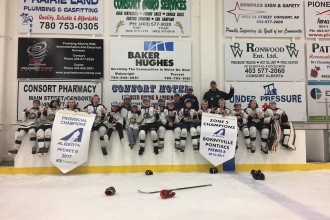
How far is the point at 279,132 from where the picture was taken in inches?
251

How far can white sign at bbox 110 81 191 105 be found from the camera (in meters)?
7.87

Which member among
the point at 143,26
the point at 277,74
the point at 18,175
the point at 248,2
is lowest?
the point at 18,175

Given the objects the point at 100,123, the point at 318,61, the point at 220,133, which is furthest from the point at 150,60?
the point at 318,61

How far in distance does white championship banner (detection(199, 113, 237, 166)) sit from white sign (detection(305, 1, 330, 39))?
392 centimetres

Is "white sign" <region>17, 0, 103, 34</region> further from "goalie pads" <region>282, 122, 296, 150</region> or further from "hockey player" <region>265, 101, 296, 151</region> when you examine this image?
"goalie pads" <region>282, 122, 296, 150</region>

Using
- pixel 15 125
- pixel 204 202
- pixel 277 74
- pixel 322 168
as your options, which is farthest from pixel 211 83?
pixel 15 125

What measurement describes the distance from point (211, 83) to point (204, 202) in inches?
170

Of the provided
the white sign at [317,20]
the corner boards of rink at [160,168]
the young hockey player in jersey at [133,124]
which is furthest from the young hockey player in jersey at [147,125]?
the white sign at [317,20]

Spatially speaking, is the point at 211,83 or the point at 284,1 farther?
the point at 284,1

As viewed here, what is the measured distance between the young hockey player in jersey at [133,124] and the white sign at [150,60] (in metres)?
1.61

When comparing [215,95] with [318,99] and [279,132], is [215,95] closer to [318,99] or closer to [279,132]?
[279,132]

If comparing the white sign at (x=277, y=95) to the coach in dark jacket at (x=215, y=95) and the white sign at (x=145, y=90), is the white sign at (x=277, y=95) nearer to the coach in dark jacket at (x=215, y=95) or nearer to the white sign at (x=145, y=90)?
the coach in dark jacket at (x=215, y=95)

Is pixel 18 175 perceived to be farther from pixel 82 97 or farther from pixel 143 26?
pixel 143 26

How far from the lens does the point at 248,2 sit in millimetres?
8203
